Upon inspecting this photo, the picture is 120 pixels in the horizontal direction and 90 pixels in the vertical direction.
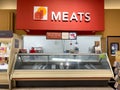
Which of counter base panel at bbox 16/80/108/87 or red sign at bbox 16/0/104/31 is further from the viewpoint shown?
red sign at bbox 16/0/104/31

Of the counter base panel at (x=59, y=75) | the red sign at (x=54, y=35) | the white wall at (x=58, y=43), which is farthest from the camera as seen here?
the white wall at (x=58, y=43)

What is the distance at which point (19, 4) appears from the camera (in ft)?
18.8

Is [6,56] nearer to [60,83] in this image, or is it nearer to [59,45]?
[60,83]

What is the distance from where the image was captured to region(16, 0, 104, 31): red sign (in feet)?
18.8

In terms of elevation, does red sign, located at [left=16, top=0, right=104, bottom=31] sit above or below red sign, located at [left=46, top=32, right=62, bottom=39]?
above

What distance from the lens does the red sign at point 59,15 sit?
18.8 feet

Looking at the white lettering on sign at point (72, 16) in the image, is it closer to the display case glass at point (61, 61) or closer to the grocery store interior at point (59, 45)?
the grocery store interior at point (59, 45)

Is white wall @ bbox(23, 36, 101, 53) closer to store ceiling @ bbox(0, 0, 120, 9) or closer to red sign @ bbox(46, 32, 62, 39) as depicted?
red sign @ bbox(46, 32, 62, 39)

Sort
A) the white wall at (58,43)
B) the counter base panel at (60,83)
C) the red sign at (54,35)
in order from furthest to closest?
the white wall at (58,43), the red sign at (54,35), the counter base panel at (60,83)

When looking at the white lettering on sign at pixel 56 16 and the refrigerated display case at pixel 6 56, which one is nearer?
the refrigerated display case at pixel 6 56

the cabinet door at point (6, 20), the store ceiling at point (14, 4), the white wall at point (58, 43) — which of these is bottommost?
the white wall at point (58, 43)

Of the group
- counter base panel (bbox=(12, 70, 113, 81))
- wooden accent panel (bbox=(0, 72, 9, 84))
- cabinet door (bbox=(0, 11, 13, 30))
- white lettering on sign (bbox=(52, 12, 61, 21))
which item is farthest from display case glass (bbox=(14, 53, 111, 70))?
cabinet door (bbox=(0, 11, 13, 30))

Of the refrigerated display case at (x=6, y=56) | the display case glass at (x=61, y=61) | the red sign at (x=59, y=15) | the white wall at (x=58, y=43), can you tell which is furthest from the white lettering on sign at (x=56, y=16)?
the refrigerated display case at (x=6, y=56)

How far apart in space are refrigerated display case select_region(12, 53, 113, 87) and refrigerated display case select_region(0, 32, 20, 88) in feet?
0.48
